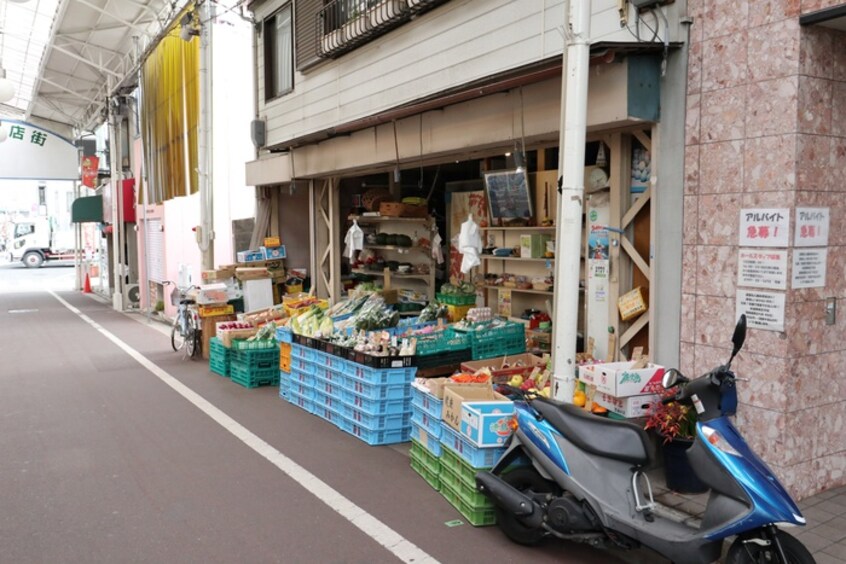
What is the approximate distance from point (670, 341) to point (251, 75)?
442 inches

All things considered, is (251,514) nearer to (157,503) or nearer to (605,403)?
(157,503)

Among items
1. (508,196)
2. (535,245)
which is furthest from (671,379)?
(508,196)

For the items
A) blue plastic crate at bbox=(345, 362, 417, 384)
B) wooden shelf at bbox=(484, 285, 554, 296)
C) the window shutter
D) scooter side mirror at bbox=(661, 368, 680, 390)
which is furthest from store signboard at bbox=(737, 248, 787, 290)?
the window shutter

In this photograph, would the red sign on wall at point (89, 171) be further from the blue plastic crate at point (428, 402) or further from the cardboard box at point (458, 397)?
the cardboard box at point (458, 397)

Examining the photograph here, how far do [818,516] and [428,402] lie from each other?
3.12 m

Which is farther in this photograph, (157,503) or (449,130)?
(449,130)

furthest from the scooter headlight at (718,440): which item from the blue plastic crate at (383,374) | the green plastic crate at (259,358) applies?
the green plastic crate at (259,358)

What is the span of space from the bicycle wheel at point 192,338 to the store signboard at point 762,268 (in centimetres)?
972

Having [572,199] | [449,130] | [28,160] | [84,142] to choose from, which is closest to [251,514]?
[572,199]

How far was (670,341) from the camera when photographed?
5.93 metres

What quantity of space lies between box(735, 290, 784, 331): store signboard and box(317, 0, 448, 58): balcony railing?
5272mm

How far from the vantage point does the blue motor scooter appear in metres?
3.70

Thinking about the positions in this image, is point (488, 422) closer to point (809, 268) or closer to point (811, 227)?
point (809, 268)

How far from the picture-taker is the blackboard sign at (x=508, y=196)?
930 cm
